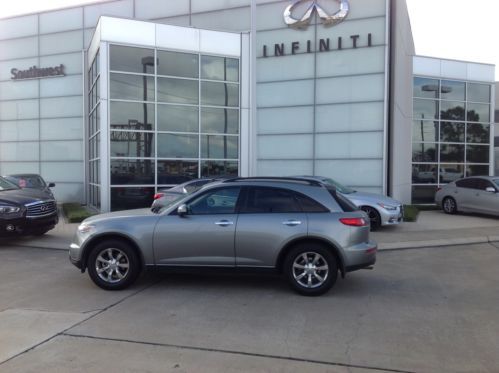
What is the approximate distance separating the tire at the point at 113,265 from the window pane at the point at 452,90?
65.3 feet

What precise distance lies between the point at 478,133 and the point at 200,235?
2089 centimetres

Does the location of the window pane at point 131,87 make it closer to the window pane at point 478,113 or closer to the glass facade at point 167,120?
the glass facade at point 167,120

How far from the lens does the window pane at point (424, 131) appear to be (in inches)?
853

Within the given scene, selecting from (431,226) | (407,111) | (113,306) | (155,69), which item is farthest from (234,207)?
(407,111)

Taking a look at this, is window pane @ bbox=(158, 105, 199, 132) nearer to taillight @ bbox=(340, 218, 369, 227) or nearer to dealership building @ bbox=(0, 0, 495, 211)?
dealership building @ bbox=(0, 0, 495, 211)

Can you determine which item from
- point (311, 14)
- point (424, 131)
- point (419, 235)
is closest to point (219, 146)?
point (311, 14)

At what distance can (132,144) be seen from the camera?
16.2m

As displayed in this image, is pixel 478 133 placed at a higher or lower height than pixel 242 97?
lower

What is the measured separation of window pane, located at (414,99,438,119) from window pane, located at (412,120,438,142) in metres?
0.30

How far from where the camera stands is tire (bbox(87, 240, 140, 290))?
6.54 m

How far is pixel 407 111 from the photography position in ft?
66.8

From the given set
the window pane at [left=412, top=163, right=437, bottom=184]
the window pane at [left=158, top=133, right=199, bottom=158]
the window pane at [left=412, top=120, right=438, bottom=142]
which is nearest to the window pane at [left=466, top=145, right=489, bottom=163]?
the window pane at [left=412, top=120, right=438, bottom=142]

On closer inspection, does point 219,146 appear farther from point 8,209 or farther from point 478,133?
point 478,133

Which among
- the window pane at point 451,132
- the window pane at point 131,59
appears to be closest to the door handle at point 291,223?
the window pane at point 131,59
